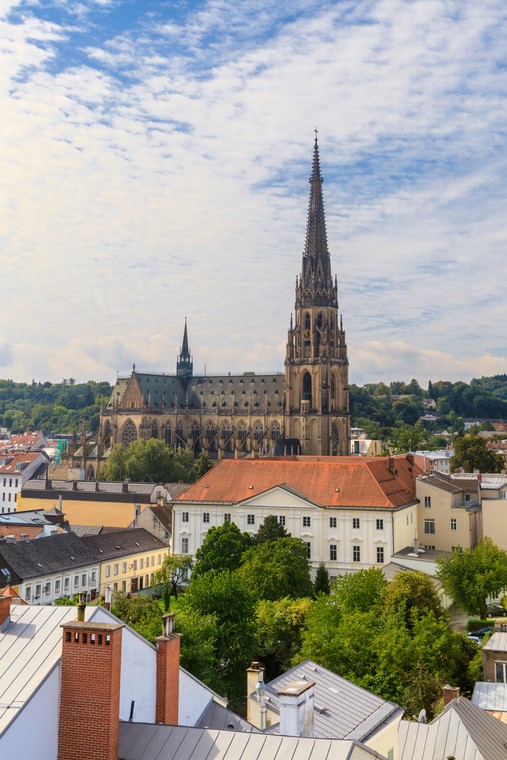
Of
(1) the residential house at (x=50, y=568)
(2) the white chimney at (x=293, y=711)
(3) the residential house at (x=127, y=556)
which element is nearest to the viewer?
(2) the white chimney at (x=293, y=711)

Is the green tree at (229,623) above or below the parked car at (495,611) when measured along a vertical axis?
above

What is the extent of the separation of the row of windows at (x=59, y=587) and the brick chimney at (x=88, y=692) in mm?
47500

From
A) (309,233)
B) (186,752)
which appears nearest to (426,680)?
(186,752)

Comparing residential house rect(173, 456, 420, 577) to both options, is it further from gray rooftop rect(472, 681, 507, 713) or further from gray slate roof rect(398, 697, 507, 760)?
gray slate roof rect(398, 697, 507, 760)

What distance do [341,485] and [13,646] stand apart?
188 feet

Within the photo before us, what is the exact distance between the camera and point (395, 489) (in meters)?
74.5

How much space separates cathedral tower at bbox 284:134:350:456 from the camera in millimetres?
149750

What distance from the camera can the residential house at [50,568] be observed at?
6119 cm

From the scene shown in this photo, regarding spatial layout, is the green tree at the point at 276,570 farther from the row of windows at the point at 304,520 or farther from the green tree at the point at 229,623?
the green tree at the point at 229,623

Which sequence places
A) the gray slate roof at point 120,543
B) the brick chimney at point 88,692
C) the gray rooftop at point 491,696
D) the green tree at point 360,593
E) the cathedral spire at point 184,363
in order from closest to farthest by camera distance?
the brick chimney at point 88,692, the gray rooftop at point 491,696, the green tree at point 360,593, the gray slate roof at point 120,543, the cathedral spire at point 184,363

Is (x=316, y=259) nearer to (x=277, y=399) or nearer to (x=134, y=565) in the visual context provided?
(x=277, y=399)

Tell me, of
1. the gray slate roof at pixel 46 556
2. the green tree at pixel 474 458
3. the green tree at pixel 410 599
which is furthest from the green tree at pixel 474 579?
the green tree at pixel 474 458

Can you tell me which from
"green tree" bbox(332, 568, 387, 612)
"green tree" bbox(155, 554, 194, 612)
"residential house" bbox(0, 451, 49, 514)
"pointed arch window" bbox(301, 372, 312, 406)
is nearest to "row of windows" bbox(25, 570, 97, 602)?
"green tree" bbox(155, 554, 194, 612)

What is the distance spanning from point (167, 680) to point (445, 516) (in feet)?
187
